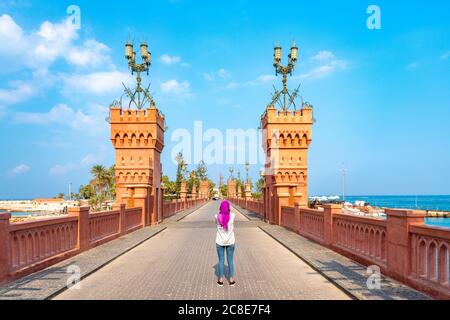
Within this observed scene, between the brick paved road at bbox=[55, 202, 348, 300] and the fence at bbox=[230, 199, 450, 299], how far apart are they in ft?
4.70

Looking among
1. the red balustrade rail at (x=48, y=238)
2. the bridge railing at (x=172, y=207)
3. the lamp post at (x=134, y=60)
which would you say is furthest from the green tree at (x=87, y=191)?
the red balustrade rail at (x=48, y=238)

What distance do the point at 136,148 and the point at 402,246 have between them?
20421 millimetres

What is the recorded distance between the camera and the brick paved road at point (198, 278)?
8086 millimetres

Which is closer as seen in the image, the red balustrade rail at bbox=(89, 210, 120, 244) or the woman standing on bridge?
the woman standing on bridge

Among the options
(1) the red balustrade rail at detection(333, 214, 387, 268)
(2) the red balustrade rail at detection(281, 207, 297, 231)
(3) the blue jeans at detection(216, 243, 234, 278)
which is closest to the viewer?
(3) the blue jeans at detection(216, 243, 234, 278)

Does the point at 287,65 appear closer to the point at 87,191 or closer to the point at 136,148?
the point at 136,148

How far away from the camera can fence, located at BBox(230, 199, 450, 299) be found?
730 centimetres

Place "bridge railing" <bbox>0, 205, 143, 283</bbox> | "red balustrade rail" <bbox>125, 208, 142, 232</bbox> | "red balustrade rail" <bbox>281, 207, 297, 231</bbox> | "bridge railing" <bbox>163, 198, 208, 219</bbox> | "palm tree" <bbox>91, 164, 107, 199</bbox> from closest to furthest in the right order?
"bridge railing" <bbox>0, 205, 143, 283</bbox>, "red balustrade rail" <bbox>125, 208, 142, 232</bbox>, "red balustrade rail" <bbox>281, 207, 297, 231</bbox>, "bridge railing" <bbox>163, 198, 208, 219</bbox>, "palm tree" <bbox>91, 164, 107, 199</bbox>

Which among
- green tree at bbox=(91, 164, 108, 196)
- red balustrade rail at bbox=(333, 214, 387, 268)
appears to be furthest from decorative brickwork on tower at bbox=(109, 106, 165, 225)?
green tree at bbox=(91, 164, 108, 196)

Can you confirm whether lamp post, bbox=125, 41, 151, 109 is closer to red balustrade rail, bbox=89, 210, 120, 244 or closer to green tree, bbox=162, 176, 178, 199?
red balustrade rail, bbox=89, 210, 120, 244

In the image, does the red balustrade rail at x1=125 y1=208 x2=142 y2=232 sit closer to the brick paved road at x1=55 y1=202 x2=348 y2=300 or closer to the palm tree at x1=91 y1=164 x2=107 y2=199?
the brick paved road at x1=55 y1=202 x2=348 y2=300

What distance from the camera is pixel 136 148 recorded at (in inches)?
1051

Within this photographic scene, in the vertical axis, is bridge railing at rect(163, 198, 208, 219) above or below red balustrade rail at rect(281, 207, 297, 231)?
below
